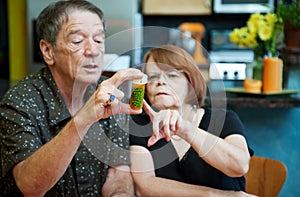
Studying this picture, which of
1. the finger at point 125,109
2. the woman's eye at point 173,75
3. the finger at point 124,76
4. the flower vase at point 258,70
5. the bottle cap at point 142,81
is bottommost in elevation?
the flower vase at point 258,70

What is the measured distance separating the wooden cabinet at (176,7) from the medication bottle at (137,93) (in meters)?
3.40

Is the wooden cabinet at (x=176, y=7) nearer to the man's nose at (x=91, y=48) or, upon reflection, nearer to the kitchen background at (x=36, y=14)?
the kitchen background at (x=36, y=14)

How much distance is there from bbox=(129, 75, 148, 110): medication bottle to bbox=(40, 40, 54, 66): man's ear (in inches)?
17.3

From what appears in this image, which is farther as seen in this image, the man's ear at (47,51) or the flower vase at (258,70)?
the flower vase at (258,70)

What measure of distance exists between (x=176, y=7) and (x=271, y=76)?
2342mm

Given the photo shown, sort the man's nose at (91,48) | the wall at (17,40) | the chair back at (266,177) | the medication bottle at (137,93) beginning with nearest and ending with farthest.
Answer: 1. the medication bottle at (137,93)
2. the man's nose at (91,48)
3. the chair back at (266,177)
4. the wall at (17,40)

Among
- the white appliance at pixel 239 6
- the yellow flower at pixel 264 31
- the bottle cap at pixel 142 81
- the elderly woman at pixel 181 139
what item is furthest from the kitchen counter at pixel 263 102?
the white appliance at pixel 239 6

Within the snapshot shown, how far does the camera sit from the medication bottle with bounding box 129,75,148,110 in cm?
106

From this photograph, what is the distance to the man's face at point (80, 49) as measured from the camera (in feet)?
4.25

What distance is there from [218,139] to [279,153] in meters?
1.01

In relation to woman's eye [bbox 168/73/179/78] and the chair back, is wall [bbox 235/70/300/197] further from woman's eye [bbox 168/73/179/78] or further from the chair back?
woman's eye [bbox 168/73/179/78]

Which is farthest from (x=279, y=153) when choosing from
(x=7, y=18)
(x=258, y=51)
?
(x=7, y=18)

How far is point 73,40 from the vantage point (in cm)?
137

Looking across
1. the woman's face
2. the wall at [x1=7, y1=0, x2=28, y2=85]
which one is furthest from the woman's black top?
the wall at [x1=7, y1=0, x2=28, y2=85]
